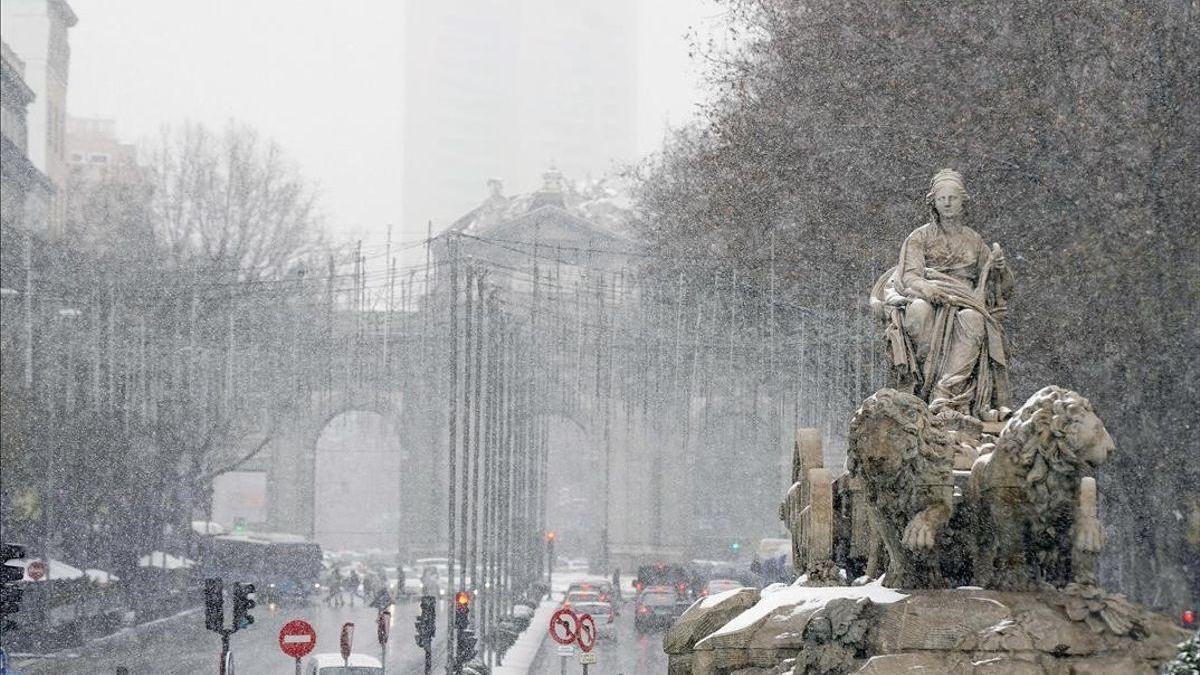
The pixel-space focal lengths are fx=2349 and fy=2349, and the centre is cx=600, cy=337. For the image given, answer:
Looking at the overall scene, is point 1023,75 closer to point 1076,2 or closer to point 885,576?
point 1076,2

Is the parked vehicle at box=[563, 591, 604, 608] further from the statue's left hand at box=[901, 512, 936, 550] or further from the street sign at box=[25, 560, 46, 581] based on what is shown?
the statue's left hand at box=[901, 512, 936, 550]

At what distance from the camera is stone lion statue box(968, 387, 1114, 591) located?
44.6 ft

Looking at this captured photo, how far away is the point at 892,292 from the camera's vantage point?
16703 mm

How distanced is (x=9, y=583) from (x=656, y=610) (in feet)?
96.4

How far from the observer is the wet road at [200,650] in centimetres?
4100

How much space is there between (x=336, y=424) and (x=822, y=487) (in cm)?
9071

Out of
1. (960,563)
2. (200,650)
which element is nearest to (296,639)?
(960,563)

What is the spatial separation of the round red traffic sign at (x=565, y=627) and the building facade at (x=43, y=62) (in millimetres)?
58818

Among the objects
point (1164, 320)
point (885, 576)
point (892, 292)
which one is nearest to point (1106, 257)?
point (1164, 320)

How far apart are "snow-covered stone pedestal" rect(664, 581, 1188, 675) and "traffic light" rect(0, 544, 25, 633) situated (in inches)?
347

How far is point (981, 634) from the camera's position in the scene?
45.1 ft

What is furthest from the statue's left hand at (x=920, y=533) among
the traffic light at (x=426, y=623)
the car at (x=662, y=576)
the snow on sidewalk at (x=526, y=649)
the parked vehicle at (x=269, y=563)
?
the parked vehicle at (x=269, y=563)

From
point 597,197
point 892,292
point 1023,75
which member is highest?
point 597,197

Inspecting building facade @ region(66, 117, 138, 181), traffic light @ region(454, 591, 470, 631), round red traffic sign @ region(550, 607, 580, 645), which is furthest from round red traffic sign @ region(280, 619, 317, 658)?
building facade @ region(66, 117, 138, 181)
